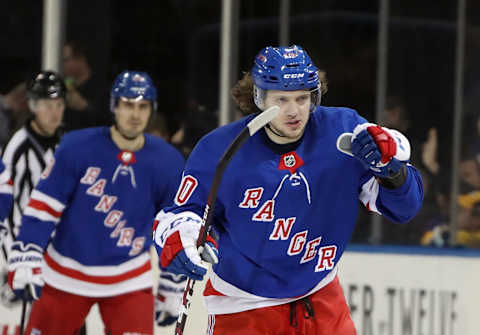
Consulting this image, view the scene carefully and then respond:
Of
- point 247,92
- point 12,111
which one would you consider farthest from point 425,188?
point 12,111

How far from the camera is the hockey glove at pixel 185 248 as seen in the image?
2529 mm

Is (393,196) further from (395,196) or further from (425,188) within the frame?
(425,188)

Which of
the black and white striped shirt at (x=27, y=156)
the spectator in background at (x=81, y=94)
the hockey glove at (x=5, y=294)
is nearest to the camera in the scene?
the black and white striped shirt at (x=27, y=156)

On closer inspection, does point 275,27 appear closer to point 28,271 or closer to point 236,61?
point 236,61

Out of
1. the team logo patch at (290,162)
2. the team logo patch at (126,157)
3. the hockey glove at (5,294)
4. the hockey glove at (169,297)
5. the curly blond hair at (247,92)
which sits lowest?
the hockey glove at (5,294)

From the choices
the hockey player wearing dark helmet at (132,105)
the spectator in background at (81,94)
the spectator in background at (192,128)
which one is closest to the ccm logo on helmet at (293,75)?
the hockey player wearing dark helmet at (132,105)

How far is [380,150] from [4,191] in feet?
6.64

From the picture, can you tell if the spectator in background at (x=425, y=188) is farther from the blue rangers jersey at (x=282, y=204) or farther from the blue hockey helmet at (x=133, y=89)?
the blue rangers jersey at (x=282, y=204)

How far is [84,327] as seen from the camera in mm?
4398

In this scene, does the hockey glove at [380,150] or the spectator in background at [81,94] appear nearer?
the hockey glove at [380,150]

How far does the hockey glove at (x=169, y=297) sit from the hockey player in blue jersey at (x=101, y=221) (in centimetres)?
8

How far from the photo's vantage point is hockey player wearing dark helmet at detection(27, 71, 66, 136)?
180 inches

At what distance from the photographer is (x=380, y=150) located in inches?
99.9

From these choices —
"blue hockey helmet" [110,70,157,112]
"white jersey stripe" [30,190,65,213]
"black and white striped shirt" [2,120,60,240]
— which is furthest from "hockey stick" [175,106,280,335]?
"black and white striped shirt" [2,120,60,240]
